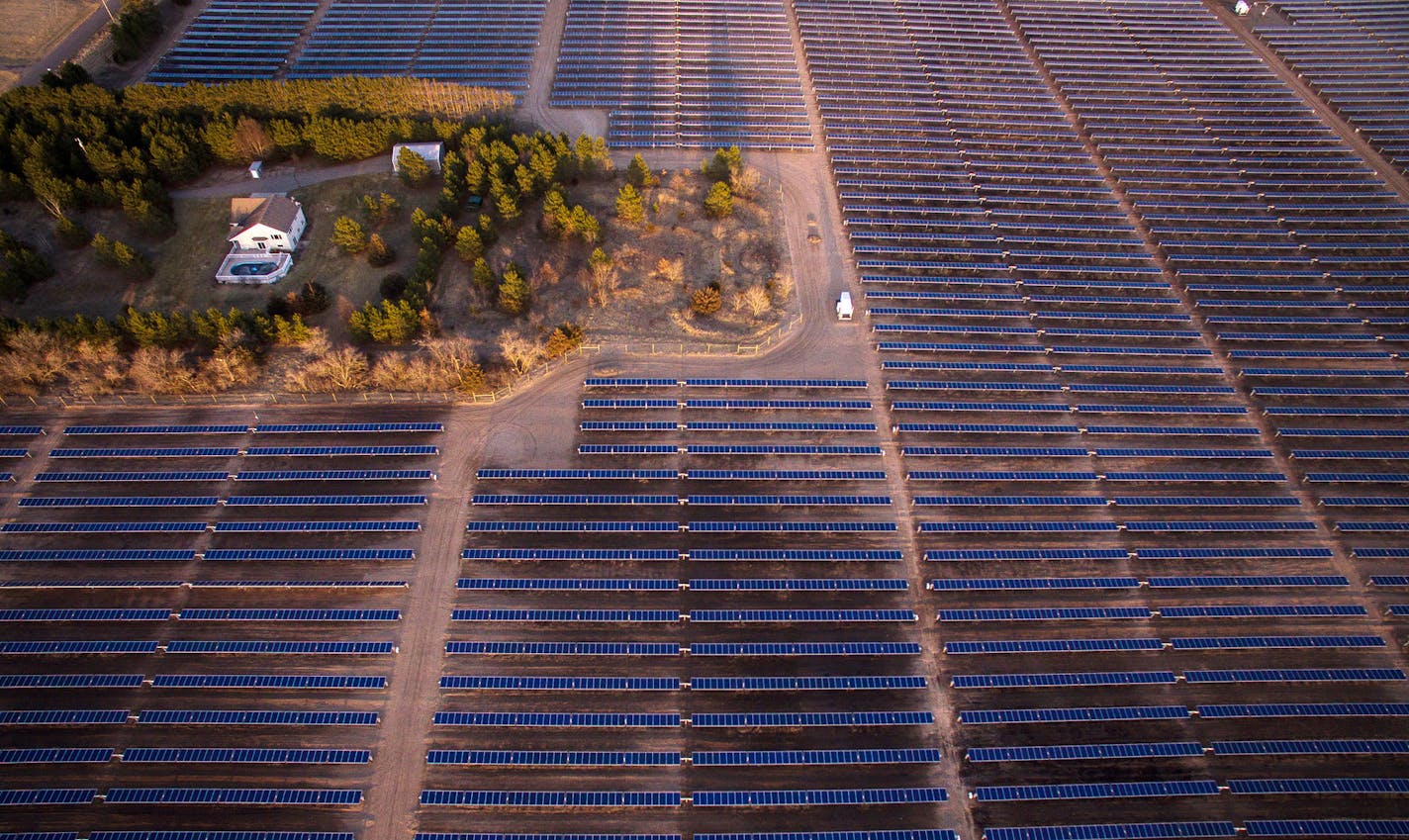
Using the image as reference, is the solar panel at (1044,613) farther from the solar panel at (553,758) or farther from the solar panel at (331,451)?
the solar panel at (331,451)

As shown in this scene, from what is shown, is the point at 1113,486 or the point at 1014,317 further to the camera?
the point at 1014,317

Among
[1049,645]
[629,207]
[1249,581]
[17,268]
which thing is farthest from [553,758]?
[17,268]

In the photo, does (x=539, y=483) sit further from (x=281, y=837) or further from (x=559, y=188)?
(x=559, y=188)

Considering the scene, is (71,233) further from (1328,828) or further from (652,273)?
(1328,828)

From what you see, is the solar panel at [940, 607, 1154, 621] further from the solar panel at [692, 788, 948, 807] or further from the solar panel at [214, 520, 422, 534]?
the solar panel at [214, 520, 422, 534]

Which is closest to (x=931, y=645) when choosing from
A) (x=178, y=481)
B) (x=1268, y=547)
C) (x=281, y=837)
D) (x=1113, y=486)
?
(x=1113, y=486)

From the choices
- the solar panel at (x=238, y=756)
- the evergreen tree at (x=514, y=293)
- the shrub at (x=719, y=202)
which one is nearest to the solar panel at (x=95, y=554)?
the solar panel at (x=238, y=756)
